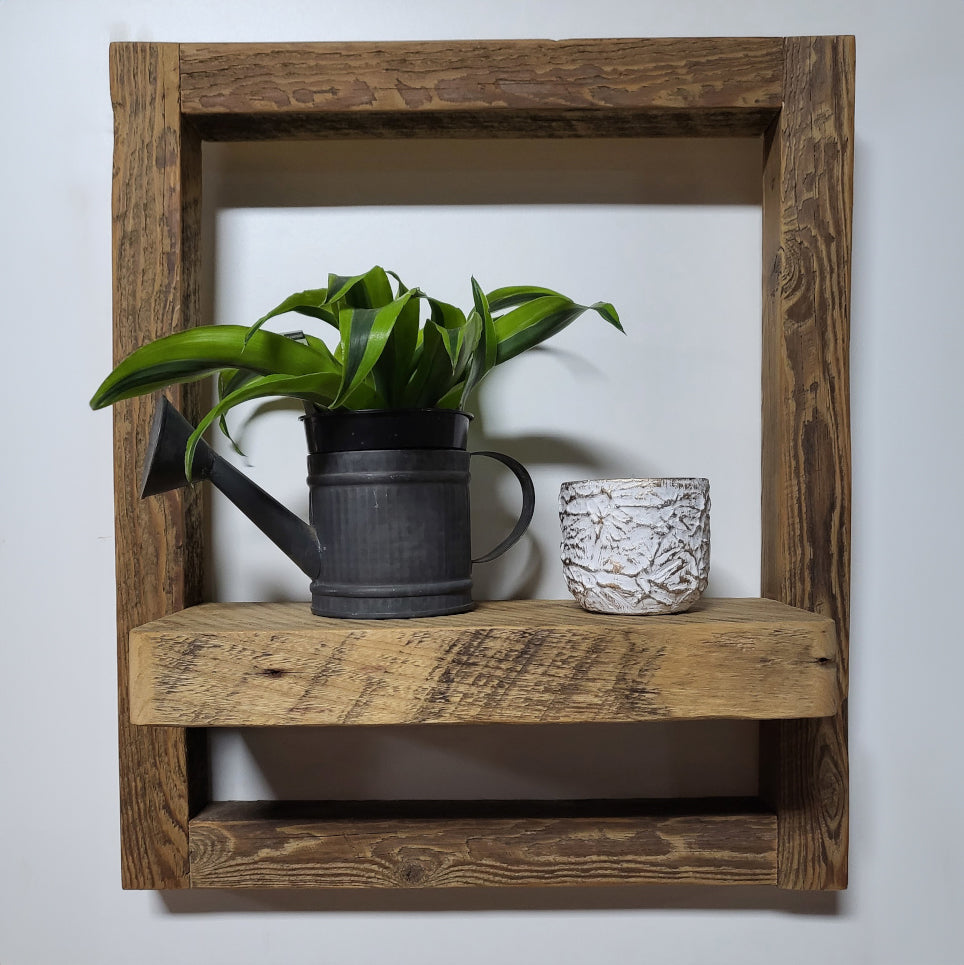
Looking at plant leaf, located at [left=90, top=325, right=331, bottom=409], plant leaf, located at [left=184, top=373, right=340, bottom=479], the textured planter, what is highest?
plant leaf, located at [left=90, top=325, right=331, bottom=409]

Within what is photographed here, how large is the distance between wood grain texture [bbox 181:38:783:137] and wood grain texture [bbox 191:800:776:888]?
1.89 ft

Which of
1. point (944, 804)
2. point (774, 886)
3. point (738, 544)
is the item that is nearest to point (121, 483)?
point (738, 544)

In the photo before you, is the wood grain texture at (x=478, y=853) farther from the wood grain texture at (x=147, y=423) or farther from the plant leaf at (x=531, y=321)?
the plant leaf at (x=531, y=321)

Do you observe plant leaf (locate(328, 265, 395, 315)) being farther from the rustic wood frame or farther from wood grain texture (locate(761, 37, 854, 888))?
wood grain texture (locate(761, 37, 854, 888))

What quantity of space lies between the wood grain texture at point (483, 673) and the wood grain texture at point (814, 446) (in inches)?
5.6

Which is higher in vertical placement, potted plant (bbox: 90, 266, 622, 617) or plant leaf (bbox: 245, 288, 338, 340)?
plant leaf (bbox: 245, 288, 338, 340)

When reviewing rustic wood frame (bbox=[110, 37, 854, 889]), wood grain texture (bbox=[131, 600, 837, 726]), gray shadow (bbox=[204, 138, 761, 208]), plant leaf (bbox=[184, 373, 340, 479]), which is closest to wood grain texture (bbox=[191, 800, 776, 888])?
rustic wood frame (bbox=[110, 37, 854, 889])

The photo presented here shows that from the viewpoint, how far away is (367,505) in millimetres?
569

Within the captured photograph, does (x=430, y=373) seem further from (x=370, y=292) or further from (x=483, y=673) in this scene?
(x=483, y=673)

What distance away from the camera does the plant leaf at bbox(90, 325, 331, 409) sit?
539 millimetres

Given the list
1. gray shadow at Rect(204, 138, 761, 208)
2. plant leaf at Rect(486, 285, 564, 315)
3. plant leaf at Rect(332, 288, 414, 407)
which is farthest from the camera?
gray shadow at Rect(204, 138, 761, 208)

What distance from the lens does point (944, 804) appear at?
28.0 inches

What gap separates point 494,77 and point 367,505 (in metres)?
0.36

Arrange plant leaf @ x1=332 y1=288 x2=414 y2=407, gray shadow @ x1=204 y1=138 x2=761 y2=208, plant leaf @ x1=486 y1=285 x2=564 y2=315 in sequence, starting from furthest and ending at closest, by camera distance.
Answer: gray shadow @ x1=204 y1=138 x2=761 y2=208, plant leaf @ x1=486 y1=285 x2=564 y2=315, plant leaf @ x1=332 y1=288 x2=414 y2=407
